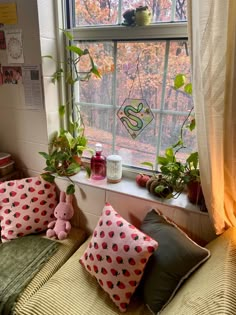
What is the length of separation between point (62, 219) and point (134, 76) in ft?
3.13

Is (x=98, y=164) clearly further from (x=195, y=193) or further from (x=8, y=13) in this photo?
(x=8, y=13)

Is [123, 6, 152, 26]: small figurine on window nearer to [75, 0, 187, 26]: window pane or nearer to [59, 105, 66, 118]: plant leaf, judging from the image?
[75, 0, 187, 26]: window pane

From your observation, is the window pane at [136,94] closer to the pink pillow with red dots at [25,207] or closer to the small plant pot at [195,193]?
the small plant pot at [195,193]

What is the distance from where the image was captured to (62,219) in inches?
55.7

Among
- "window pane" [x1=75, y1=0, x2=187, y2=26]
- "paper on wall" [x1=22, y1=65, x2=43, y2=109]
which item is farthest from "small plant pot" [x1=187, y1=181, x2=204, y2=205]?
"paper on wall" [x1=22, y1=65, x2=43, y2=109]

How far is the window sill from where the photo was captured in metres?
1.19

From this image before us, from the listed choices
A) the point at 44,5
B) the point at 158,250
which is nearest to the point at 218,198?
the point at 158,250

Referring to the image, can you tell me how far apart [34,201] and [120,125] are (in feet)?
2.32

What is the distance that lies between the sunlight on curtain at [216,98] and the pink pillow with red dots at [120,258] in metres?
0.35

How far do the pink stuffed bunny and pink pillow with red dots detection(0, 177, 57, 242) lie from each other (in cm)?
6

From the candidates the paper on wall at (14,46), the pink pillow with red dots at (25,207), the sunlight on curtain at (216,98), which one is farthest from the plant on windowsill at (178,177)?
the paper on wall at (14,46)

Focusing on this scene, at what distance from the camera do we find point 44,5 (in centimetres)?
127

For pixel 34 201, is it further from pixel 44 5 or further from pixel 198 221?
pixel 44 5

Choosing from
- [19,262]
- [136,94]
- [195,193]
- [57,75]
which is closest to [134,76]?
[136,94]
